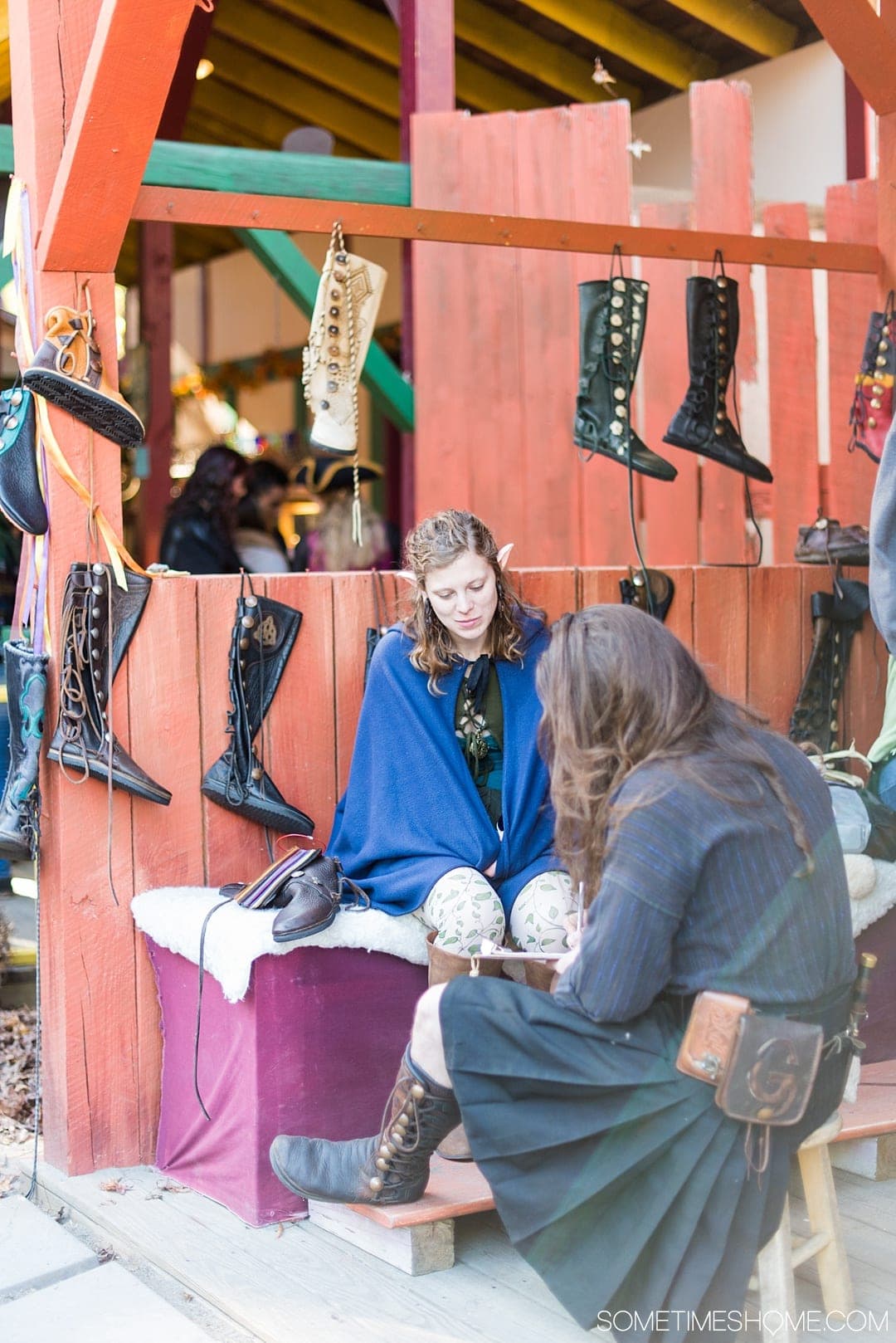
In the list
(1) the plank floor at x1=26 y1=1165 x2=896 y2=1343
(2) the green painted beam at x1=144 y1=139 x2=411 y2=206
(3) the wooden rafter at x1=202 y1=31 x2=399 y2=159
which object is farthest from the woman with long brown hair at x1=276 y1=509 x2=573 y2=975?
(3) the wooden rafter at x1=202 y1=31 x2=399 y2=159

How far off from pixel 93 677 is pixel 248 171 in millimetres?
1915

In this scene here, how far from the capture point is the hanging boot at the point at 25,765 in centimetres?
324

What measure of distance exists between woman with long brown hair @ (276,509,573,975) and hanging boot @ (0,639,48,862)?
0.69 meters

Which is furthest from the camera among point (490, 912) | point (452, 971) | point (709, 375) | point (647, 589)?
point (709, 375)

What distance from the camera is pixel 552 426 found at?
5156 millimetres

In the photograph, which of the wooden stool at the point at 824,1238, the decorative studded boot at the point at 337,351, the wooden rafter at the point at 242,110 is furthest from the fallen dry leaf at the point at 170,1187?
the wooden rafter at the point at 242,110

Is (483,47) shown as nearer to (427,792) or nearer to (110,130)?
(110,130)

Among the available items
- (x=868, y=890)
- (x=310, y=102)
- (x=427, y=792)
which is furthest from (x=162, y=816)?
(x=310, y=102)

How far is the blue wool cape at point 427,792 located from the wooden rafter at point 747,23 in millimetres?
3851

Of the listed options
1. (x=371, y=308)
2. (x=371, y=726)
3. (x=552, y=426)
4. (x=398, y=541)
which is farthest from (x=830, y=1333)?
(x=398, y=541)

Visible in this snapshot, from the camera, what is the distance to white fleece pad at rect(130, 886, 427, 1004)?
2938 mm

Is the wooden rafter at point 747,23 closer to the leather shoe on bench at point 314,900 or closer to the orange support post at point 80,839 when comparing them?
the orange support post at point 80,839

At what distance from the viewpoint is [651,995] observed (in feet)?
7.08

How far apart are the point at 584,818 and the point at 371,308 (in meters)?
1.98
